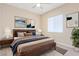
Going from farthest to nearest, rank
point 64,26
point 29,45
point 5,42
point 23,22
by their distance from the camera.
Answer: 1. point 64,26
2. point 23,22
3. point 5,42
4. point 29,45

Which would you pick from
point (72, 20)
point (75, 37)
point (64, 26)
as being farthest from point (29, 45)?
point (72, 20)

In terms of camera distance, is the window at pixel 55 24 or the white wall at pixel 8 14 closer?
the white wall at pixel 8 14

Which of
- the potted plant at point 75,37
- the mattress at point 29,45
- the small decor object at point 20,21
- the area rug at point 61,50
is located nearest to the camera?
the mattress at point 29,45

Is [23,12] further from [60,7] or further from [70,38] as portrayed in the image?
[70,38]

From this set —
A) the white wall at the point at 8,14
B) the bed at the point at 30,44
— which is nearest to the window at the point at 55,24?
the bed at the point at 30,44

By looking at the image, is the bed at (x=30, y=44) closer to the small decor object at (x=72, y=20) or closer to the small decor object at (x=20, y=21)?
the small decor object at (x=20, y=21)

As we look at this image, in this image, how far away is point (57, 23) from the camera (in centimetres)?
325

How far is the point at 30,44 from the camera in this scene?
288cm

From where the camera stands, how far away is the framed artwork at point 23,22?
10.2 feet

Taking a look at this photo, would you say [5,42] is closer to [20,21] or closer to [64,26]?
[20,21]

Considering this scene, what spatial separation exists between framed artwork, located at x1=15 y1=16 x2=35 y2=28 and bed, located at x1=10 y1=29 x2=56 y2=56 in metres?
0.14

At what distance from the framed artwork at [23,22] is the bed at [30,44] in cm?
14

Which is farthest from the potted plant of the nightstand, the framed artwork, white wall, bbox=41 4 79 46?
the nightstand

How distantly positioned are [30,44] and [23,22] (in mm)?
807
